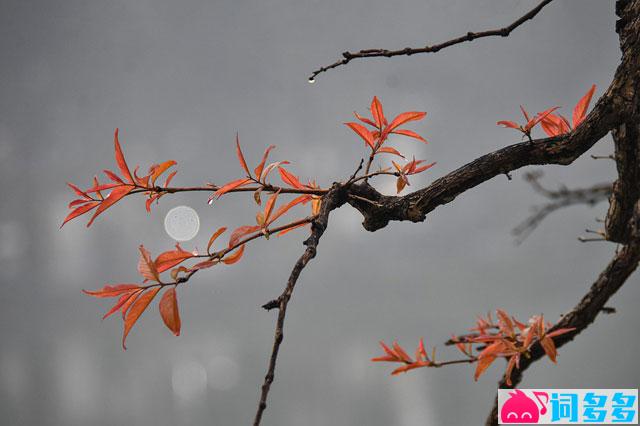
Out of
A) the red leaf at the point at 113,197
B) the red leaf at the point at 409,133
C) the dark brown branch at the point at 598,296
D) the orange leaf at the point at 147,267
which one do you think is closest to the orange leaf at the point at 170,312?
the orange leaf at the point at 147,267

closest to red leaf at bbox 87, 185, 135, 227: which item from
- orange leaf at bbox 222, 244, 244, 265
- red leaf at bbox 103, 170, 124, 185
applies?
red leaf at bbox 103, 170, 124, 185

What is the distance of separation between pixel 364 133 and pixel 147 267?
32 cm

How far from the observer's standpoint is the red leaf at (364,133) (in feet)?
2.01

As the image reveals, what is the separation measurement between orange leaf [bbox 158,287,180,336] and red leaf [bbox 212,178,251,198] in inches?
4.7

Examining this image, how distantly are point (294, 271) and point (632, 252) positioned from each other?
2.86ft

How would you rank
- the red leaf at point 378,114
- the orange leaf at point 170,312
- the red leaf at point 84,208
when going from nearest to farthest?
the orange leaf at point 170,312, the red leaf at point 84,208, the red leaf at point 378,114

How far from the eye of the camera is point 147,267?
0.43 metres

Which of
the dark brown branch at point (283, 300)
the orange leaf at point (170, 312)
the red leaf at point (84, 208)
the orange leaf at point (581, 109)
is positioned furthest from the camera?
the orange leaf at point (581, 109)

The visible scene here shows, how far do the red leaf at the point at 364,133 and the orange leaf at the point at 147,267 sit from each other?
0.29 meters

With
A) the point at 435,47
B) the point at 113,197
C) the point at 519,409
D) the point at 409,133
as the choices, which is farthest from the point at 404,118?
the point at 519,409

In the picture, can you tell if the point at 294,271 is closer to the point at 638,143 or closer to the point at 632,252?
the point at 638,143

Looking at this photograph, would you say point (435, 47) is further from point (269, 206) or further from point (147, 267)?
point (147, 267)

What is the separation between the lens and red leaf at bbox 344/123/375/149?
612 mm

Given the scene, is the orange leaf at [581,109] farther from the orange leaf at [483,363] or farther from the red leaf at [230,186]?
the red leaf at [230,186]
